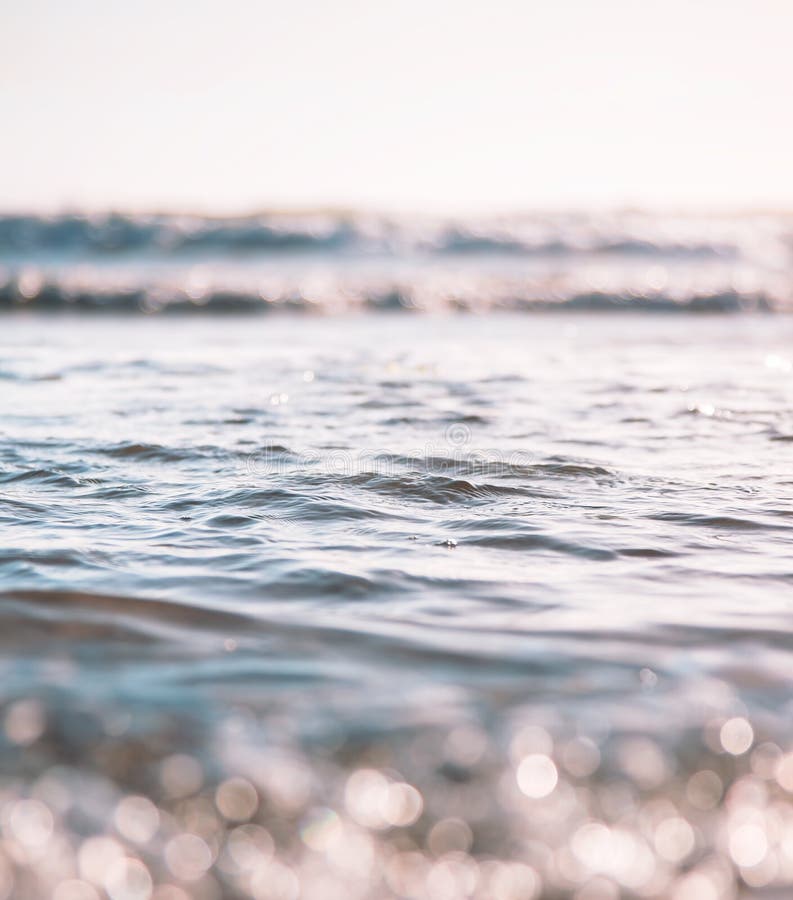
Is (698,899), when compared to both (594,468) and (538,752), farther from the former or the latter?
(594,468)

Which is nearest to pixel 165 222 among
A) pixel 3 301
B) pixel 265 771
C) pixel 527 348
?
pixel 3 301

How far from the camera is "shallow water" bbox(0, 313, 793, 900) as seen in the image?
5.27 feet

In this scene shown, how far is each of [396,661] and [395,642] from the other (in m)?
0.11

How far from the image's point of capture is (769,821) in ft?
5.53

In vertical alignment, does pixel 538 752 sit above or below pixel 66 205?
below

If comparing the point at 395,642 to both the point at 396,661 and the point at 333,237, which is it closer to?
the point at 396,661

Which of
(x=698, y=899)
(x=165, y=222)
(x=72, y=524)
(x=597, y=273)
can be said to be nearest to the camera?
(x=698, y=899)

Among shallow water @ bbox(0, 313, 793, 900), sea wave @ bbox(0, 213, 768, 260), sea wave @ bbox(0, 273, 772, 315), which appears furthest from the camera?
sea wave @ bbox(0, 213, 768, 260)

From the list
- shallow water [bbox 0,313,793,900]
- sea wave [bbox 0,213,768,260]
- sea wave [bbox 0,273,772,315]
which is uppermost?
sea wave [bbox 0,213,768,260]

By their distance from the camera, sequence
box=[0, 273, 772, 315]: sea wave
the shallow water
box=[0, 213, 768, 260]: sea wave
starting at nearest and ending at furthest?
the shallow water < box=[0, 273, 772, 315]: sea wave < box=[0, 213, 768, 260]: sea wave

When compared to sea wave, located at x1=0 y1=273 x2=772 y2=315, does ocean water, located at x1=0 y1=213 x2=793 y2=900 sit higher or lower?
lower

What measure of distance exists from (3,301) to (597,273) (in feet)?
37.4

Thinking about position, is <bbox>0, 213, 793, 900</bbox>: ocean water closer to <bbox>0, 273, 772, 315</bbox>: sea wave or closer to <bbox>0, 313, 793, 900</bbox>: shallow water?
<bbox>0, 313, 793, 900</bbox>: shallow water

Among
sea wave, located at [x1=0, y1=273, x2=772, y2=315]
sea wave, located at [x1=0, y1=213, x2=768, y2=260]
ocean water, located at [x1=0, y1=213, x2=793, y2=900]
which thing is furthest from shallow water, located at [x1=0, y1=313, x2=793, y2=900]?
sea wave, located at [x1=0, y1=213, x2=768, y2=260]
